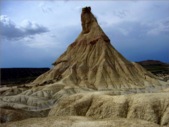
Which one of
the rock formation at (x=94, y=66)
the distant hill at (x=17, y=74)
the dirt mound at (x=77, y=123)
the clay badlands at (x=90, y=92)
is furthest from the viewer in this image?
the distant hill at (x=17, y=74)

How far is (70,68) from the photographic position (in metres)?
102

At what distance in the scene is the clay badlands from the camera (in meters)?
29.9

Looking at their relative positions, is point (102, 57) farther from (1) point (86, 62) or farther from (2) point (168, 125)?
(2) point (168, 125)

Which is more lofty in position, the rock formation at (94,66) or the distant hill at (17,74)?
the rock formation at (94,66)

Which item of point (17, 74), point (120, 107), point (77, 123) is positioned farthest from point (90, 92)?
point (17, 74)

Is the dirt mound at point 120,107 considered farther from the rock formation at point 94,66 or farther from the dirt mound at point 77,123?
the rock formation at point 94,66

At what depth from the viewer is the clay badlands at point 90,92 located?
98.2 feet

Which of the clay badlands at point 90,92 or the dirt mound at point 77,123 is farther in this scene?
the clay badlands at point 90,92

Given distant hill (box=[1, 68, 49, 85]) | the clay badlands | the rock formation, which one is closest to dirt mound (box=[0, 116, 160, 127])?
the clay badlands

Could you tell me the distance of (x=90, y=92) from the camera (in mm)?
36312

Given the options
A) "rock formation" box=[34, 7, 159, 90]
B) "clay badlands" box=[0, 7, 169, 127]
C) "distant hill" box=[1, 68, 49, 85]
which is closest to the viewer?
"clay badlands" box=[0, 7, 169, 127]

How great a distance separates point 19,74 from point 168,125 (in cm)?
12670

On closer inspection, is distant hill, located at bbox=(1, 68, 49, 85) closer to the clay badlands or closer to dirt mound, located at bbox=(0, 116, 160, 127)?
the clay badlands

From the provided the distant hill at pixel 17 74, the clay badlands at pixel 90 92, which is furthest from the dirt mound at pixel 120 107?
the distant hill at pixel 17 74
